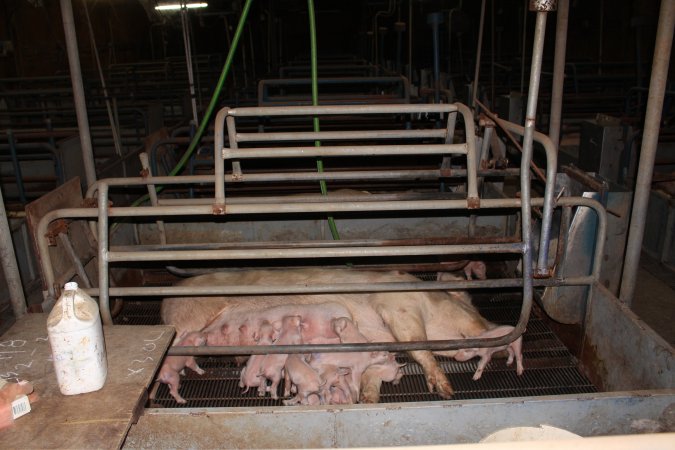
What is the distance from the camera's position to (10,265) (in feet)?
8.64

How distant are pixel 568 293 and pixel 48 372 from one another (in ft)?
8.52

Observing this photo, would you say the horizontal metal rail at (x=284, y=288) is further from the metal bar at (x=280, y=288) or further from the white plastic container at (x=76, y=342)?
the white plastic container at (x=76, y=342)

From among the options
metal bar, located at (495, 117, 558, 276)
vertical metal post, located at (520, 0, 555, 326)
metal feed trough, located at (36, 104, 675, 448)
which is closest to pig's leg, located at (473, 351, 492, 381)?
metal feed trough, located at (36, 104, 675, 448)

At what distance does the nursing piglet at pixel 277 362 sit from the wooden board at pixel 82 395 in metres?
0.74

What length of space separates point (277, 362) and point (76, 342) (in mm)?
1286

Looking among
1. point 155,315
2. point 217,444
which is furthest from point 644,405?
point 155,315

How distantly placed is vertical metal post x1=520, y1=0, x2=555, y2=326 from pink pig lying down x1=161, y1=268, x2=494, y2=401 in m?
0.74

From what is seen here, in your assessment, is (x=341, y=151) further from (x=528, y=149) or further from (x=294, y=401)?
(x=294, y=401)

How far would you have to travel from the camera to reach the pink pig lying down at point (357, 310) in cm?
315

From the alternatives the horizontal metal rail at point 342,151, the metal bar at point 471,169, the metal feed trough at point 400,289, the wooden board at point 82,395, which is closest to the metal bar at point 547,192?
the metal feed trough at point 400,289

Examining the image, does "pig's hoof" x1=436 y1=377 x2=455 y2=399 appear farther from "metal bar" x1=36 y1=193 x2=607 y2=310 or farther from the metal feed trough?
"metal bar" x1=36 y1=193 x2=607 y2=310

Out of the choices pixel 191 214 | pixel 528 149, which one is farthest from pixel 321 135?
pixel 528 149

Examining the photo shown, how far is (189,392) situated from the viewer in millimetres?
2975

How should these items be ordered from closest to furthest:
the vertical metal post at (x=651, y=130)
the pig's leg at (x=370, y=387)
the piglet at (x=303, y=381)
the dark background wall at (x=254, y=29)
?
the vertical metal post at (x=651, y=130)
the piglet at (x=303, y=381)
the pig's leg at (x=370, y=387)
the dark background wall at (x=254, y=29)
